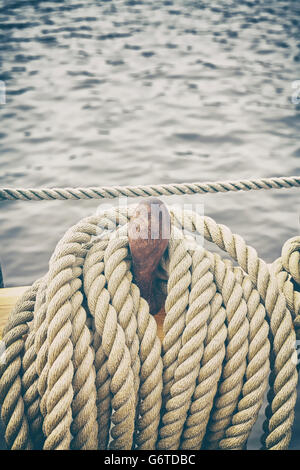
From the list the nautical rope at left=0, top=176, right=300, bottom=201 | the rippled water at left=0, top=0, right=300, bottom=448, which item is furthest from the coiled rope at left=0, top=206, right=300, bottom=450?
the rippled water at left=0, top=0, right=300, bottom=448

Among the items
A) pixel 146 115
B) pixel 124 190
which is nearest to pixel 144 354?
pixel 124 190

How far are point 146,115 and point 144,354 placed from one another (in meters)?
4.07

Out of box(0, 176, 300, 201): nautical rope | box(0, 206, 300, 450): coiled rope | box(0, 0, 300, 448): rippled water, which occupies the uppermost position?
box(0, 176, 300, 201): nautical rope

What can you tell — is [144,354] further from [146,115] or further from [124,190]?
[146,115]

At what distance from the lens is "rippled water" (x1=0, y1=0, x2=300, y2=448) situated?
128 inches

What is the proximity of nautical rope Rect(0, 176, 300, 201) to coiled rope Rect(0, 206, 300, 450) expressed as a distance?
180 mm

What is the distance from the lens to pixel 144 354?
0.94 m

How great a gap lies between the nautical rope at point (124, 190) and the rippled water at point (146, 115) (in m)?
1.05

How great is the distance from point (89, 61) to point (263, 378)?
6227mm

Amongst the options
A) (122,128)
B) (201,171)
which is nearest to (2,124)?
(122,128)

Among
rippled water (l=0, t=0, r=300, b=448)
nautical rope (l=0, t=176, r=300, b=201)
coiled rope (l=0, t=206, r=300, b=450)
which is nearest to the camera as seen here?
coiled rope (l=0, t=206, r=300, b=450)

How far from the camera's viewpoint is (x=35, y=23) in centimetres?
810

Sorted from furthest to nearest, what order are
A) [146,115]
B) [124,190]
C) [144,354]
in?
[146,115] < [124,190] < [144,354]

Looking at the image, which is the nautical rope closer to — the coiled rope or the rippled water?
the coiled rope
